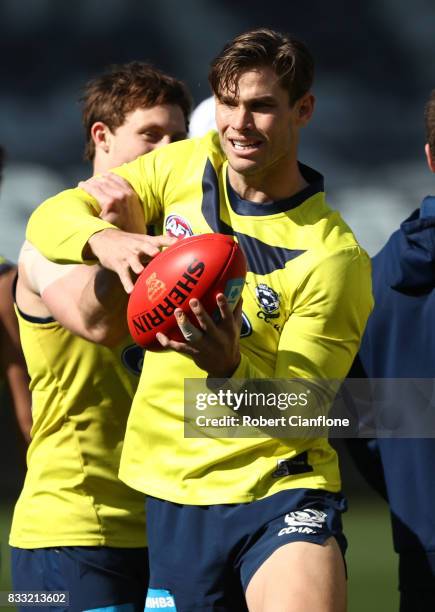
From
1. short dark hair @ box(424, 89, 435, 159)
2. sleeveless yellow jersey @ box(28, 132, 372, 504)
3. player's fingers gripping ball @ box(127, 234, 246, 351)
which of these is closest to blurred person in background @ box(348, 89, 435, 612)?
short dark hair @ box(424, 89, 435, 159)

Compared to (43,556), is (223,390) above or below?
above

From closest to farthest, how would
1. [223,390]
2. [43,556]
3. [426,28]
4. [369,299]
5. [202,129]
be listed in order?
[223,390], [369,299], [43,556], [202,129], [426,28]

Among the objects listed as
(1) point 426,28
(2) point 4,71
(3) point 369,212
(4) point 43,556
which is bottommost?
(4) point 43,556

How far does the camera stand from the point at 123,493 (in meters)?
3.73

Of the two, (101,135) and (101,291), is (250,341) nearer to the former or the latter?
(101,291)

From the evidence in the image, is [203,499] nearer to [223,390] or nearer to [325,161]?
[223,390]

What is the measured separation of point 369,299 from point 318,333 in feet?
0.70

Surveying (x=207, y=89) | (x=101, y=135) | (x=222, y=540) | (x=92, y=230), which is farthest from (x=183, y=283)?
(x=207, y=89)

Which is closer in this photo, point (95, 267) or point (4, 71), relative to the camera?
point (95, 267)

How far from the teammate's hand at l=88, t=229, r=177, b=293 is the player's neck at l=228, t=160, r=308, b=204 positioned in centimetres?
51

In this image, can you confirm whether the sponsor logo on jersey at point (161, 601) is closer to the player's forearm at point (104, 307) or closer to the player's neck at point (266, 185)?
the player's forearm at point (104, 307)

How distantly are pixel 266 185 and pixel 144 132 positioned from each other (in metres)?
1.11

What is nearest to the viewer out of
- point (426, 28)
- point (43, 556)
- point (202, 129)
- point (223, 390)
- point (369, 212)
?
point (223, 390)

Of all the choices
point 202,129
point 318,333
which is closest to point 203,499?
point 318,333
